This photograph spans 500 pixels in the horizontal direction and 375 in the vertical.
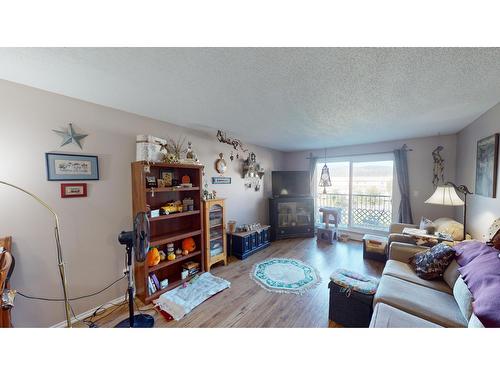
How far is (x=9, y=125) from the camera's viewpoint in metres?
1.43

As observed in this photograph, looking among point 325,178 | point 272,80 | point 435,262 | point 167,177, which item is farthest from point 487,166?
point 167,177

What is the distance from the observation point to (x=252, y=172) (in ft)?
12.5

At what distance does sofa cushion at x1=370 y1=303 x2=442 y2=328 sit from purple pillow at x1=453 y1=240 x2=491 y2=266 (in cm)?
69

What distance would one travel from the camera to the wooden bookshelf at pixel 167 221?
6.66 feet

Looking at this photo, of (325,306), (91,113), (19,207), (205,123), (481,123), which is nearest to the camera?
(19,207)

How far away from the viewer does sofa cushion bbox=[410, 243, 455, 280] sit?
1.65m

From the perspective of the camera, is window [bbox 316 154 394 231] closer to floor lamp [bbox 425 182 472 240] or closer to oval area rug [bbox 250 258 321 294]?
floor lamp [bbox 425 182 472 240]

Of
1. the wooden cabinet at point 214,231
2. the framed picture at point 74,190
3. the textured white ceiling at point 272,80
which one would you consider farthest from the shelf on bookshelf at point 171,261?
the textured white ceiling at point 272,80

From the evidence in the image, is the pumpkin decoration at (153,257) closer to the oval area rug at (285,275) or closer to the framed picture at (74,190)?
the framed picture at (74,190)

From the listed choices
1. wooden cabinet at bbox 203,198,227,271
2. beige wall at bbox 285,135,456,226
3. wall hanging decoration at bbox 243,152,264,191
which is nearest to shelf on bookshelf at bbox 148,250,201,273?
wooden cabinet at bbox 203,198,227,271
